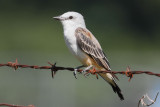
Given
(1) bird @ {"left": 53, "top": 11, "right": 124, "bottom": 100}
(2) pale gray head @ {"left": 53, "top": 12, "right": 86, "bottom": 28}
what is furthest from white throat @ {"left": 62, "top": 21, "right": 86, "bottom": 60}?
(2) pale gray head @ {"left": 53, "top": 12, "right": 86, "bottom": 28}

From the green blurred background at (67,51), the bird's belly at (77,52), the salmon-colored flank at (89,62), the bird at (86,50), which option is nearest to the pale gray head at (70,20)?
the bird at (86,50)

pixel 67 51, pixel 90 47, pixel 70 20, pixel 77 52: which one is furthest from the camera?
pixel 67 51

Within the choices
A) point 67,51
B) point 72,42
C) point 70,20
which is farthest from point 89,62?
point 67,51

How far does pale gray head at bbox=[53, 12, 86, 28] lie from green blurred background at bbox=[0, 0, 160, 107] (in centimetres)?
Result: 466

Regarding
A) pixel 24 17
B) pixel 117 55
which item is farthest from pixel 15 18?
pixel 117 55

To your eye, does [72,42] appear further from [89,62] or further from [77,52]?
[89,62]

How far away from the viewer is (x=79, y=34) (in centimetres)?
805

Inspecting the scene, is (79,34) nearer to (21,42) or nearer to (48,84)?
(48,84)

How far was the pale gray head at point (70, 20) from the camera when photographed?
8.30 m

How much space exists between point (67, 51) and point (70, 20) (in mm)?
11947

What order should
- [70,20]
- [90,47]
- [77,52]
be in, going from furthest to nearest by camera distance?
[70,20], [90,47], [77,52]

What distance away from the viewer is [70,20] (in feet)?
27.6

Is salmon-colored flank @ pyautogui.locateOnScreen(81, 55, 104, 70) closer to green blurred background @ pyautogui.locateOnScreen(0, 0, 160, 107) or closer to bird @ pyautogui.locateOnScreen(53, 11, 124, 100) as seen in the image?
bird @ pyautogui.locateOnScreen(53, 11, 124, 100)

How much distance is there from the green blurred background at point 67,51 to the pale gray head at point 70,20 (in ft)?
15.3
